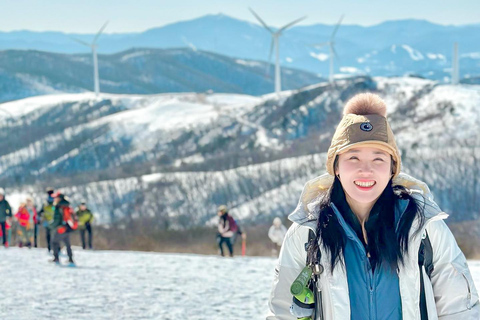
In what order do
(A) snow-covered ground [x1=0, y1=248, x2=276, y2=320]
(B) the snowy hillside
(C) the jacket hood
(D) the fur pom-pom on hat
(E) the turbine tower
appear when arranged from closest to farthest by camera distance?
(C) the jacket hood < (D) the fur pom-pom on hat < (A) snow-covered ground [x1=0, y1=248, x2=276, y2=320] < (B) the snowy hillside < (E) the turbine tower

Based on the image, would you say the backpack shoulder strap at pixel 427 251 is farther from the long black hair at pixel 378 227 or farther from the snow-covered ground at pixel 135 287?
the snow-covered ground at pixel 135 287

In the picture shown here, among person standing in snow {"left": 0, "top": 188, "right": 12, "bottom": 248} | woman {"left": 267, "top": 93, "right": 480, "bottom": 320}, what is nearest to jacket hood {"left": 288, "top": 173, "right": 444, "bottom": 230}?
woman {"left": 267, "top": 93, "right": 480, "bottom": 320}

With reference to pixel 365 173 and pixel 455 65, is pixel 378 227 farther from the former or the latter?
pixel 455 65

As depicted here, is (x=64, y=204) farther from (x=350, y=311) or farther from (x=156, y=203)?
(x=156, y=203)

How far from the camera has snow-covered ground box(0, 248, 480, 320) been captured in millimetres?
13242

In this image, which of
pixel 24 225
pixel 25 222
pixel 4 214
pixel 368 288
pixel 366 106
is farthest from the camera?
pixel 24 225

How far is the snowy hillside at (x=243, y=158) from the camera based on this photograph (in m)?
124

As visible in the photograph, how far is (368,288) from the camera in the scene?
14.5 feet

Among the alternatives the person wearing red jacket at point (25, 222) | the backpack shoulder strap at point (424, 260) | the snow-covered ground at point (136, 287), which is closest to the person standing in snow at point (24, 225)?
the person wearing red jacket at point (25, 222)

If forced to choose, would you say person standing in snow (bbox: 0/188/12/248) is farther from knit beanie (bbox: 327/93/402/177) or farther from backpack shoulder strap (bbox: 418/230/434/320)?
backpack shoulder strap (bbox: 418/230/434/320)

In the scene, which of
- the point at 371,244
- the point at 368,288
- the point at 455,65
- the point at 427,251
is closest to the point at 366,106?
the point at 371,244

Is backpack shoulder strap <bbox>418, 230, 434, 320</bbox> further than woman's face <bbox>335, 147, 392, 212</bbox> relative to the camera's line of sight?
No

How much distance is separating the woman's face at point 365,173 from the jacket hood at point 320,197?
0.20m

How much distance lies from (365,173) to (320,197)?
0.39 m
